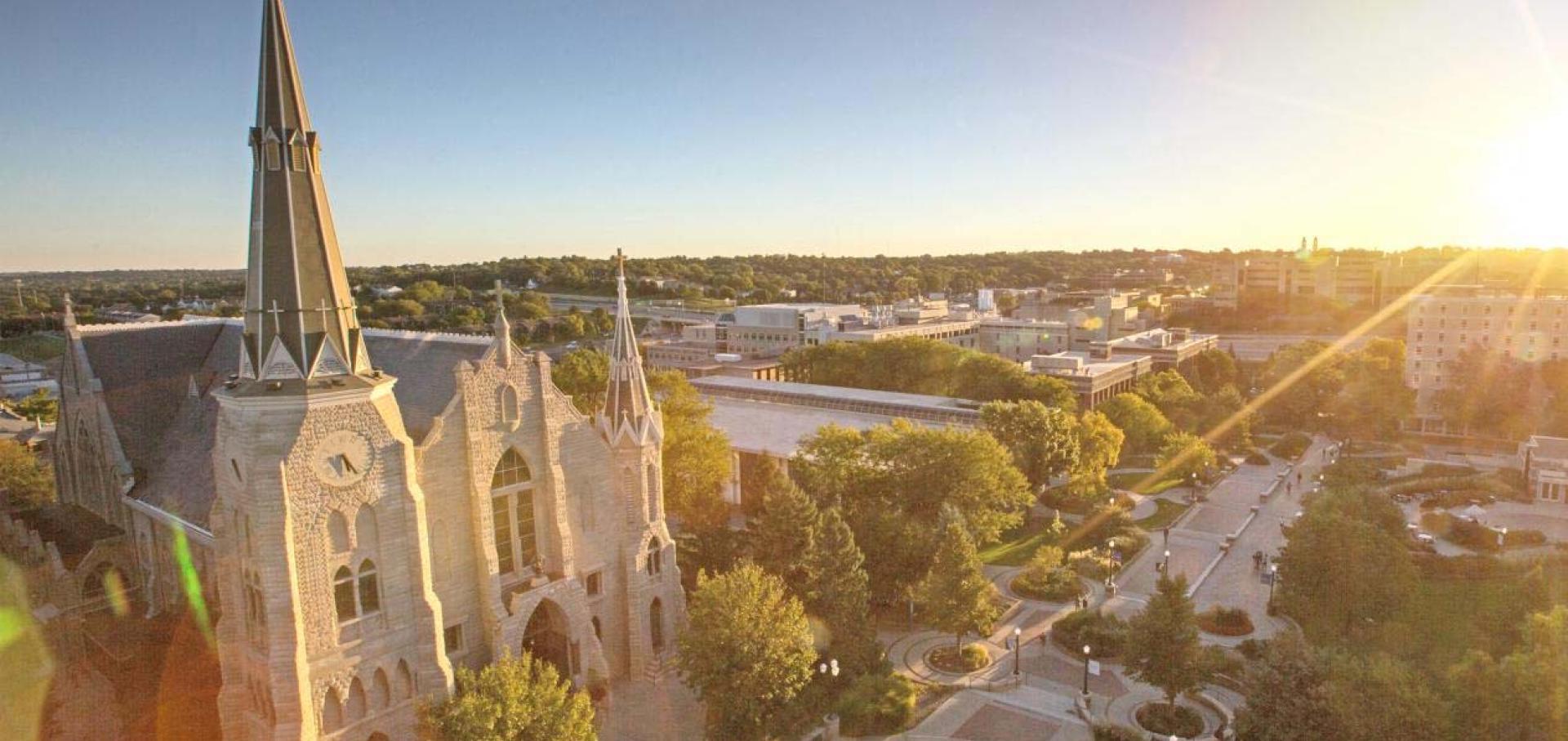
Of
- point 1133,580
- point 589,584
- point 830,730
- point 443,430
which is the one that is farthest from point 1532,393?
point 443,430

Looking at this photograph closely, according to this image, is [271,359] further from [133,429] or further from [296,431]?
[133,429]

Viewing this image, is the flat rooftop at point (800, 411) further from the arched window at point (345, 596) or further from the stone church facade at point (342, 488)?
the arched window at point (345, 596)

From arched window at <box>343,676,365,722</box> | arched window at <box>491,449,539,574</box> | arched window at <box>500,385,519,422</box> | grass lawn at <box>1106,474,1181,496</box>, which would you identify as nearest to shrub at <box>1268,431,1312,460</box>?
grass lawn at <box>1106,474,1181,496</box>

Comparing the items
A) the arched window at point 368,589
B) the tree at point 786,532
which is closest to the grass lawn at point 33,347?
the arched window at point 368,589

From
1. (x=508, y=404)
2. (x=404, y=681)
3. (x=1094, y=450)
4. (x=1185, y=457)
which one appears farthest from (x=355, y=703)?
(x=1185, y=457)

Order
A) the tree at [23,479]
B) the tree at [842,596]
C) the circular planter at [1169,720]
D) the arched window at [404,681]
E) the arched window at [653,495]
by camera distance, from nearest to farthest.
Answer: the arched window at [404,681] < the circular planter at [1169,720] < the tree at [842,596] < the arched window at [653,495] < the tree at [23,479]
